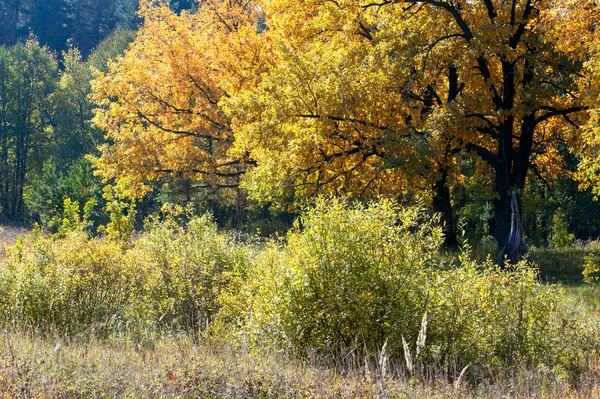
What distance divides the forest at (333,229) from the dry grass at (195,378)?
28 mm

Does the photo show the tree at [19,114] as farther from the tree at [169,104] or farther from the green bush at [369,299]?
the green bush at [369,299]

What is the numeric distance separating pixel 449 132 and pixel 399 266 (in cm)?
830

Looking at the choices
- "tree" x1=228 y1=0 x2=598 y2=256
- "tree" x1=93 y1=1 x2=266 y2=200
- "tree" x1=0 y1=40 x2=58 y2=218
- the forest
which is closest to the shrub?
the forest

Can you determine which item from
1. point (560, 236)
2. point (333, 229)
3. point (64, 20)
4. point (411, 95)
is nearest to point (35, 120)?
point (64, 20)

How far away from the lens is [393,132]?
47.6 ft

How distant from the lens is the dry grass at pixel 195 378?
16.7 ft

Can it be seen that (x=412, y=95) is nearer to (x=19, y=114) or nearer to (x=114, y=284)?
(x=114, y=284)

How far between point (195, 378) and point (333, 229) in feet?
7.82

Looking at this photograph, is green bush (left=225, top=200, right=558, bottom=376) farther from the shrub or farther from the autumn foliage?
the shrub

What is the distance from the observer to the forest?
6.24 metres

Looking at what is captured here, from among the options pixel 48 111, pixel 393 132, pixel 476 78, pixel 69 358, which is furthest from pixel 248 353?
pixel 48 111

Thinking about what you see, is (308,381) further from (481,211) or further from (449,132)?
(481,211)

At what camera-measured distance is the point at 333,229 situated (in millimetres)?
6977

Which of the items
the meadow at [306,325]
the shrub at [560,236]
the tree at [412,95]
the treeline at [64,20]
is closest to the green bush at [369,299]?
the meadow at [306,325]
